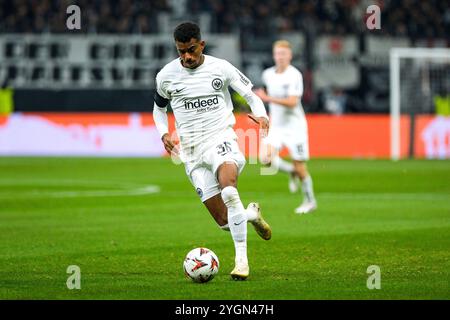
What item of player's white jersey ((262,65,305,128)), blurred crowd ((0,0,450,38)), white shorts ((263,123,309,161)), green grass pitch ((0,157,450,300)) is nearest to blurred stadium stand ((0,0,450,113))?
blurred crowd ((0,0,450,38))

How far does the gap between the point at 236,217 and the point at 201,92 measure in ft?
3.94

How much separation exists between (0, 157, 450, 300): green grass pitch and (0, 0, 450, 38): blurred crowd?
33.2 ft

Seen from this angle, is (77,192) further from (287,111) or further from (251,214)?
(251,214)

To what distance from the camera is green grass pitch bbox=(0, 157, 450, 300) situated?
852cm

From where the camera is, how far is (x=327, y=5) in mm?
35594

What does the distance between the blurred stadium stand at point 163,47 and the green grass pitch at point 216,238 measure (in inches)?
341

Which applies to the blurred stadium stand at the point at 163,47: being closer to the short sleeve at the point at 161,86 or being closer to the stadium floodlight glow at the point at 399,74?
the stadium floodlight glow at the point at 399,74

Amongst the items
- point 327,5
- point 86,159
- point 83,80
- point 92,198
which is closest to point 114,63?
point 83,80

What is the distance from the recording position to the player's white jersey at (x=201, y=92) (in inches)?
378
